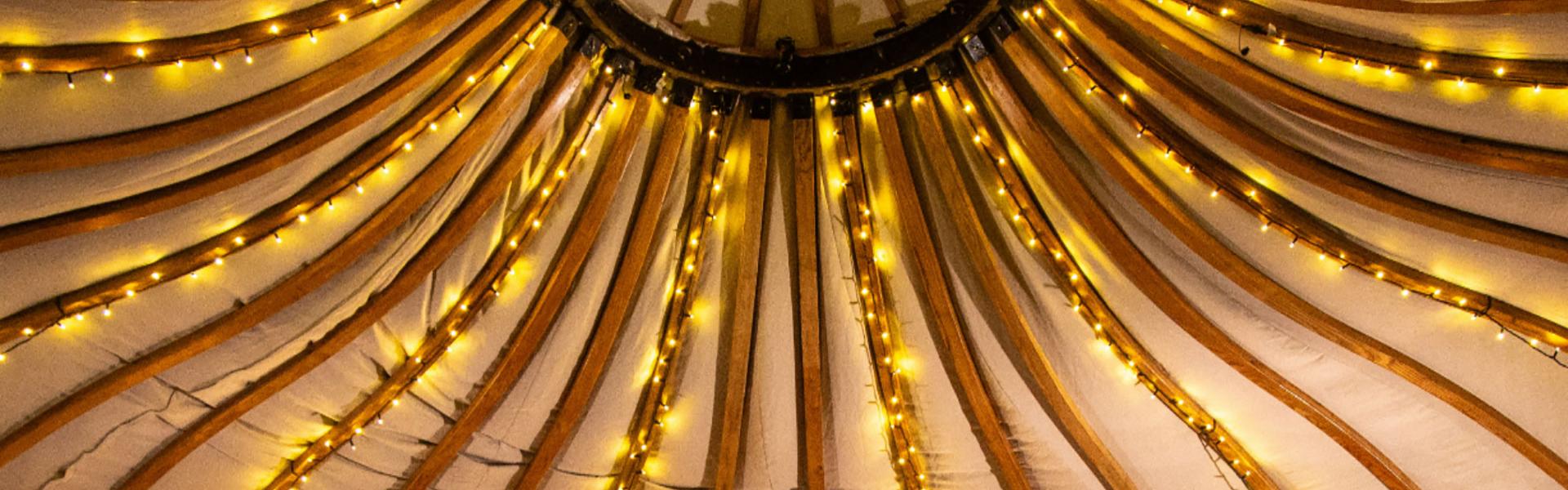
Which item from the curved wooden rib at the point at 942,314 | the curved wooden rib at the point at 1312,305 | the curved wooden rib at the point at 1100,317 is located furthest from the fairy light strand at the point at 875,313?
the curved wooden rib at the point at 1312,305

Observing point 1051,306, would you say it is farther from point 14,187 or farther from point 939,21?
point 14,187

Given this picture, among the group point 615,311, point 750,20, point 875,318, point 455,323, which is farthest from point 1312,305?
point 455,323

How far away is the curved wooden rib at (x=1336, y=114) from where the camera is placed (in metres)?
4.71

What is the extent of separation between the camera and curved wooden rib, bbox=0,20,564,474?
506 cm

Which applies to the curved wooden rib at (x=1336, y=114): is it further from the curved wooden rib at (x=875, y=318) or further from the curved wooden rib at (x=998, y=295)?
the curved wooden rib at (x=875, y=318)

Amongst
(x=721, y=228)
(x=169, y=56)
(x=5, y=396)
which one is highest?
(x=721, y=228)

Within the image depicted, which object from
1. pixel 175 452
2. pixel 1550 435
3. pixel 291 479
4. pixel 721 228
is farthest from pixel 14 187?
pixel 1550 435

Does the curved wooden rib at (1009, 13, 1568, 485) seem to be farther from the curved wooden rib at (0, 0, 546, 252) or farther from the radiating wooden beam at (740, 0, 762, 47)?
the curved wooden rib at (0, 0, 546, 252)

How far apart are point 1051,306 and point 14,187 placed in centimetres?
516

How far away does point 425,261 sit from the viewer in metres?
5.75

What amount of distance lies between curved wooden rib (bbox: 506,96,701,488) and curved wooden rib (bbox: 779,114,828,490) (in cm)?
73

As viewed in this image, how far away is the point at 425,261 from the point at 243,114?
4.23ft

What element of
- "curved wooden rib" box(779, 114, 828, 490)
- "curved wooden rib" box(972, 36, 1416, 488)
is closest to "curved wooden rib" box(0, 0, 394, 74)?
"curved wooden rib" box(779, 114, 828, 490)

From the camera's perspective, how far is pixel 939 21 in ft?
19.7
